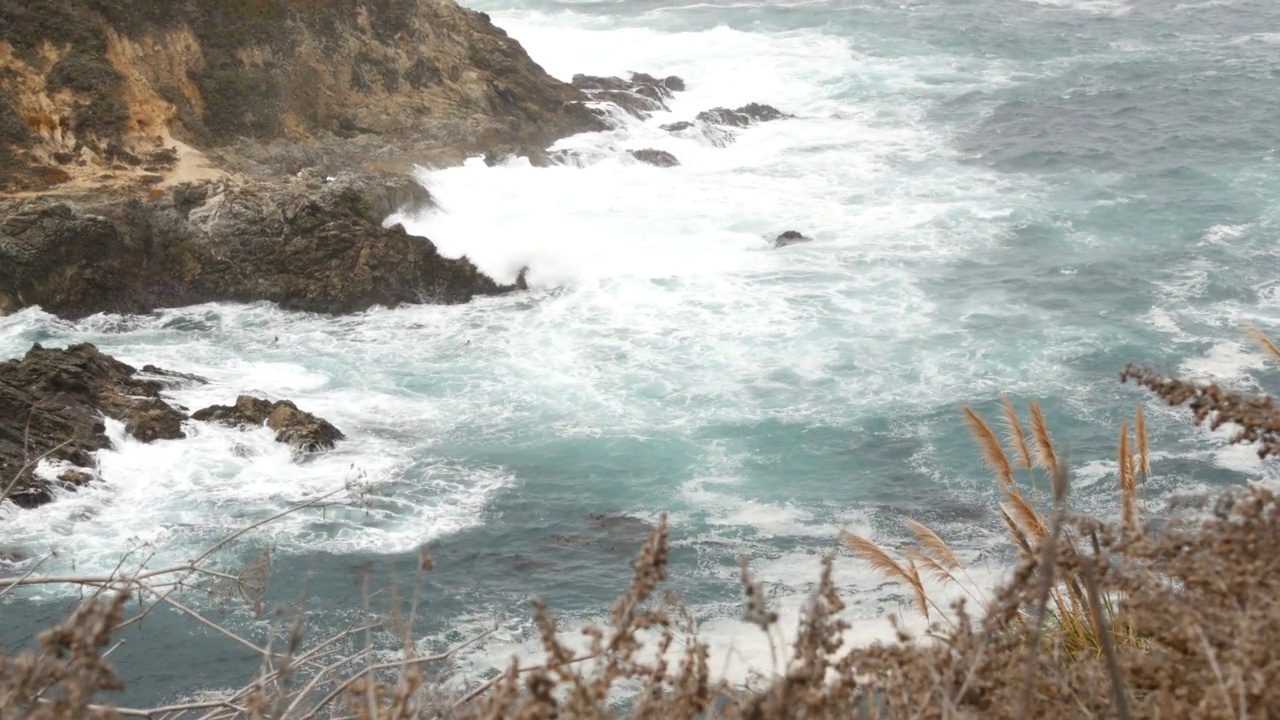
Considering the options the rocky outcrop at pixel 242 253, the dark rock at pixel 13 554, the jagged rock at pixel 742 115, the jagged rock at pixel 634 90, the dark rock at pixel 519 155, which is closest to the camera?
the dark rock at pixel 13 554

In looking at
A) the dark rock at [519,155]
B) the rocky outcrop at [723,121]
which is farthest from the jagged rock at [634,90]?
the dark rock at [519,155]

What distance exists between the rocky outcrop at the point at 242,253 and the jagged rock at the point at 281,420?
178 inches

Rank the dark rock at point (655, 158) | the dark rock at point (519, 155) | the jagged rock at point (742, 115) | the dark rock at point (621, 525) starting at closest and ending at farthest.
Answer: the dark rock at point (621, 525) → the dark rock at point (519, 155) → the dark rock at point (655, 158) → the jagged rock at point (742, 115)

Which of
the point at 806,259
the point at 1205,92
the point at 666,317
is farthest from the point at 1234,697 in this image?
the point at 1205,92

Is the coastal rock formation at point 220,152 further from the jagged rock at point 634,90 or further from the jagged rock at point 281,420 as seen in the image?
the jagged rock at point 634,90

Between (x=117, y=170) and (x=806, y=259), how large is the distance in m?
11.8

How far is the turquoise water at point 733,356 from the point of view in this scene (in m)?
14.5

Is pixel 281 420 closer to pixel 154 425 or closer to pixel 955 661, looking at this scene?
pixel 154 425

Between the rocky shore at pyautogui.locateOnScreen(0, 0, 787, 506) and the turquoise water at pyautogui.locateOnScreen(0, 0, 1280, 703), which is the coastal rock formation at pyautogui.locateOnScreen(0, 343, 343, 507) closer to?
the rocky shore at pyautogui.locateOnScreen(0, 0, 787, 506)

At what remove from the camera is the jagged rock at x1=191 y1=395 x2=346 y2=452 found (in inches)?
658

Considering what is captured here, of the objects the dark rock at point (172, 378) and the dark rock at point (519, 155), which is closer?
the dark rock at point (172, 378)

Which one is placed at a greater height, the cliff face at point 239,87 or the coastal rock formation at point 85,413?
the cliff face at point 239,87

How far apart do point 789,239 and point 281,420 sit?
11.4 metres

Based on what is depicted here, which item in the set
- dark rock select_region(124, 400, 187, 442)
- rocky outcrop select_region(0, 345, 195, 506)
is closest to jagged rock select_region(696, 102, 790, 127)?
rocky outcrop select_region(0, 345, 195, 506)
